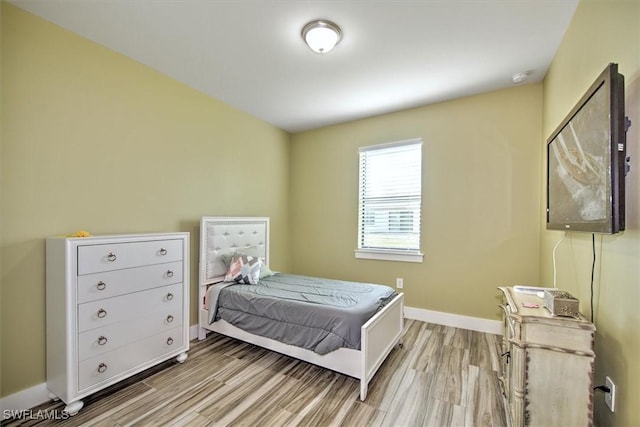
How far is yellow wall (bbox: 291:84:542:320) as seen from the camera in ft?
9.20

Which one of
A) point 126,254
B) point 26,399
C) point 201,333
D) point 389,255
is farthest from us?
point 389,255

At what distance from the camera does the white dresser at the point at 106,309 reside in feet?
5.69

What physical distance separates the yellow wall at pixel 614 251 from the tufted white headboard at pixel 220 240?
10.0 feet

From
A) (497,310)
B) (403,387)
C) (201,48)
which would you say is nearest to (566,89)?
(497,310)

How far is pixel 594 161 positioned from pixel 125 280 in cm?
297

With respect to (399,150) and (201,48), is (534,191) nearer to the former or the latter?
(399,150)

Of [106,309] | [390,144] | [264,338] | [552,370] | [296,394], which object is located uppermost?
[390,144]

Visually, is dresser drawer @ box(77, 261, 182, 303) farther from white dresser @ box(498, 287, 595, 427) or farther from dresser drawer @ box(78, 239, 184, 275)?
white dresser @ box(498, 287, 595, 427)

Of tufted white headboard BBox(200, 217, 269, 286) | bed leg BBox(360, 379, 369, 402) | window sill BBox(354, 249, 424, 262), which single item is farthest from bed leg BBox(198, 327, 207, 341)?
window sill BBox(354, 249, 424, 262)

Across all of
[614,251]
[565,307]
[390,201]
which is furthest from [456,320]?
[614,251]

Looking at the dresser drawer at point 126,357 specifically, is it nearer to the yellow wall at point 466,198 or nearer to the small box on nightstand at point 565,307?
the yellow wall at point 466,198

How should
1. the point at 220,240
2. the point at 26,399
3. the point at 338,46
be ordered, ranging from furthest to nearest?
the point at 220,240, the point at 338,46, the point at 26,399

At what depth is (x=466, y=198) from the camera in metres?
3.08

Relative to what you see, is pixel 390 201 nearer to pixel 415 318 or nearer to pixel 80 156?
pixel 415 318
